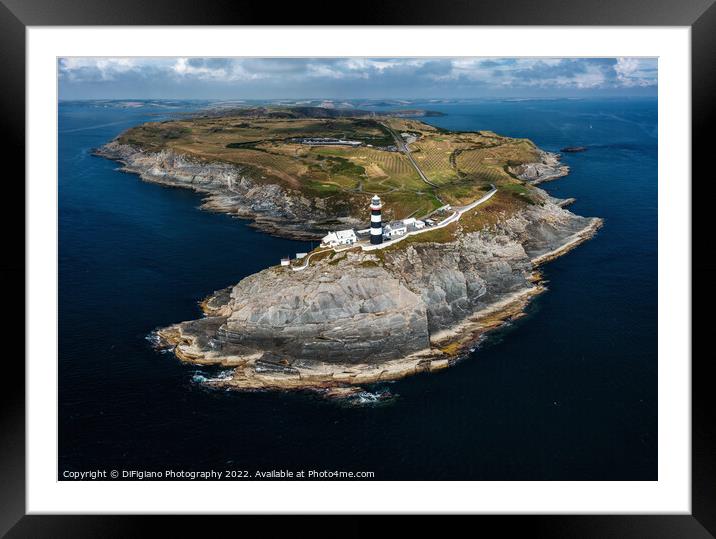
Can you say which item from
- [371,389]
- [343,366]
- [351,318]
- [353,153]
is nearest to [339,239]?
[351,318]

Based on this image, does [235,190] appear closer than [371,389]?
No

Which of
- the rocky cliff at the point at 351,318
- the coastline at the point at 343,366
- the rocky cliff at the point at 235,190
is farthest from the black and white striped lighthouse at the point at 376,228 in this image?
the rocky cliff at the point at 235,190
